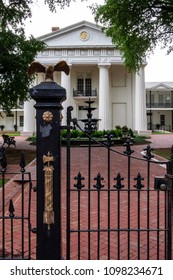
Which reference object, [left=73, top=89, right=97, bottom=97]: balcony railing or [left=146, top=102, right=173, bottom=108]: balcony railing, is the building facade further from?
[left=73, top=89, right=97, bottom=97]: balcony railing

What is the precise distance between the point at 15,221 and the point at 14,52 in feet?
46.5

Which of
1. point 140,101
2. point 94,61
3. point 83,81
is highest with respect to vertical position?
point 94,61

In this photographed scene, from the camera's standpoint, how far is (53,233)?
2992 millimetres

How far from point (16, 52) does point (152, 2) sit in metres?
8.20

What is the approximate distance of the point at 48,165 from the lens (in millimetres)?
2924

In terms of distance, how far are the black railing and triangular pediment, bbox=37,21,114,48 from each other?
90.9 ft

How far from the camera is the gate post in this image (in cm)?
290

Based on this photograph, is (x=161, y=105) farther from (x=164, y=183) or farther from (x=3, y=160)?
(x=3, y=160)

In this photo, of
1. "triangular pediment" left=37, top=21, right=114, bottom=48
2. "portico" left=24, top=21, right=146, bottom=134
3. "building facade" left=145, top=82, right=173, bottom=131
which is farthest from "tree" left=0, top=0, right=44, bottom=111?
"building facade" left=145, top=82, right=173, bottom=131

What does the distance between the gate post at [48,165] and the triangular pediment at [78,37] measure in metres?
31.9

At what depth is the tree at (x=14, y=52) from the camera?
16219 millimetres

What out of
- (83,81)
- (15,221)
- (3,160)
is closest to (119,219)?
(3,160)

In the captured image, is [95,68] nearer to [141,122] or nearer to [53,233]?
[141,122]

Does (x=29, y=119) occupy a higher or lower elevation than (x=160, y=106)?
lower
